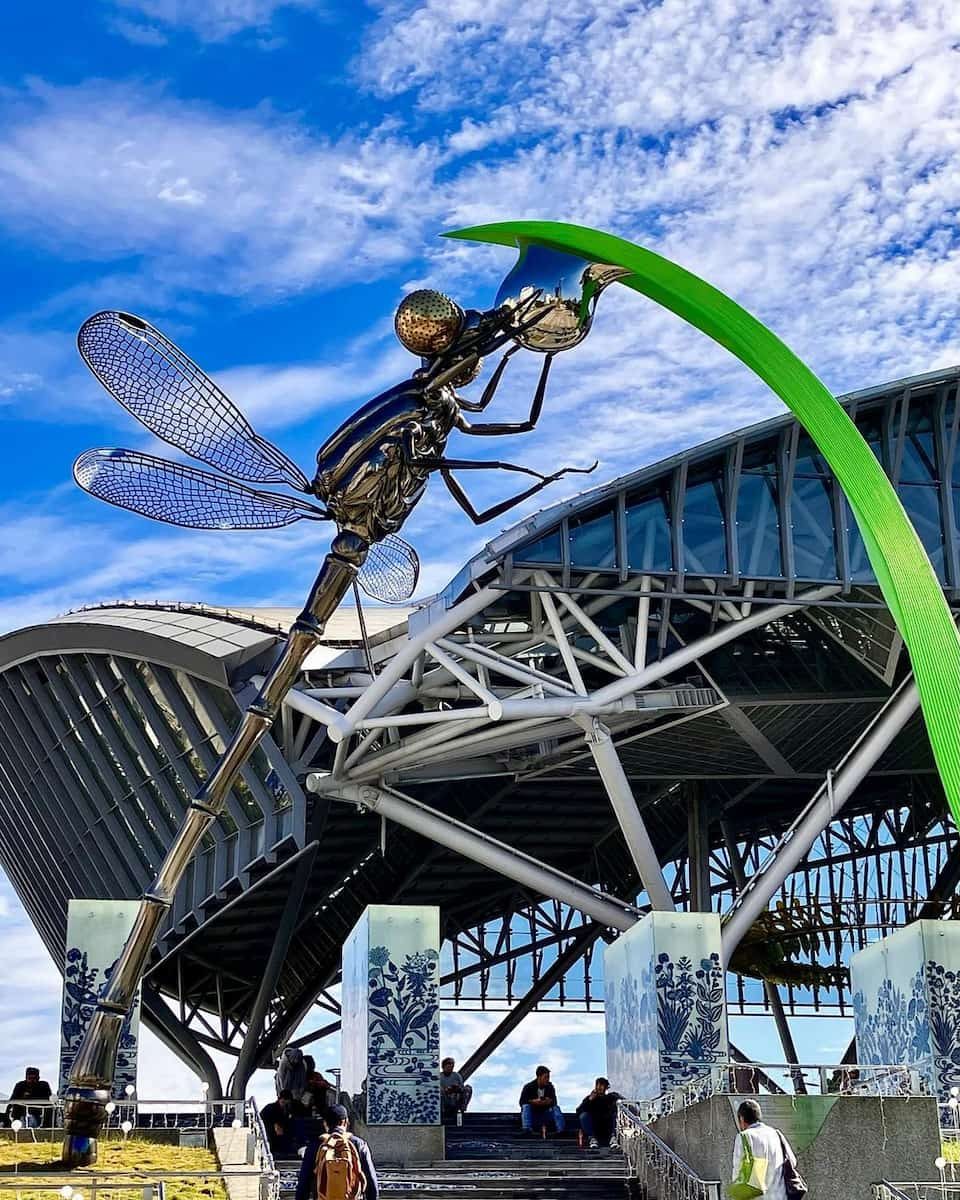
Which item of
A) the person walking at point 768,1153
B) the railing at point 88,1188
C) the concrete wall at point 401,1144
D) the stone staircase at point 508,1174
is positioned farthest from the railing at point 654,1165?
the railing at point 88,1188

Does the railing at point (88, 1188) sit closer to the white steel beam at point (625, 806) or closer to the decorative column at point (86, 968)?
the decorative column at point (86, 968)

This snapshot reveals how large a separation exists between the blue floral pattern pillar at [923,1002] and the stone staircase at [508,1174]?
17.0 feet

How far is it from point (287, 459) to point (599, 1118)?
506 inches

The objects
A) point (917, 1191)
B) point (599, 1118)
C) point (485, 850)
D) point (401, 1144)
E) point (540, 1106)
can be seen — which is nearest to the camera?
point (917, 1191)

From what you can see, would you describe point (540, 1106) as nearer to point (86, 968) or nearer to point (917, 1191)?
point (86, 968)

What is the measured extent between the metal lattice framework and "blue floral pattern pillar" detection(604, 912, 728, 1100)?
17.3ft

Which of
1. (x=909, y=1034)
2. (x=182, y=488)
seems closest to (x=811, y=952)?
(x=909, y=1034)

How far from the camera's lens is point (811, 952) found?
5331cm

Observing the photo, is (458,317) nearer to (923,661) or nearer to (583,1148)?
(923,661)

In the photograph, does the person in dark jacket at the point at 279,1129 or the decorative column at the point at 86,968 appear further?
the decorative column at the point at 86,968

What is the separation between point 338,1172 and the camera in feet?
43.1

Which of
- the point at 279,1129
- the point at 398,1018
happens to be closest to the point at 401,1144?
the point at 398,1018

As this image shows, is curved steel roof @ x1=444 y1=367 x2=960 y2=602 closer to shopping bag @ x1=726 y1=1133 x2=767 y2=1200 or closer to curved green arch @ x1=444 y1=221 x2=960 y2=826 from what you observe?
curved green arch @ x1=444 y1=221 x2=960 y2=826

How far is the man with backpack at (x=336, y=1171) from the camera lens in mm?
13141
